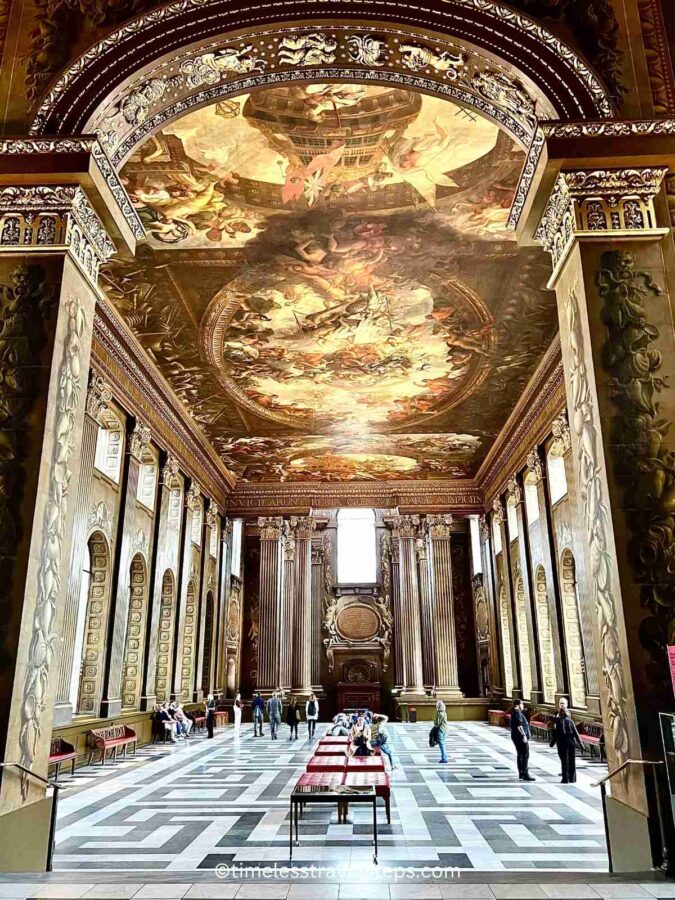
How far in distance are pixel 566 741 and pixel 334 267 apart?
8.54 metres

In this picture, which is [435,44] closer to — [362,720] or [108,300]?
[108,300]

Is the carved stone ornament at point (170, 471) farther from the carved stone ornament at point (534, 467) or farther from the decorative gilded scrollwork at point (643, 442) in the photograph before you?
the decorative gilded scrollwork at point (643, 442)

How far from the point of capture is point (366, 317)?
1407 centimetres

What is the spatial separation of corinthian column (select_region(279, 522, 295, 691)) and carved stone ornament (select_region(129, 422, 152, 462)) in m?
10.1

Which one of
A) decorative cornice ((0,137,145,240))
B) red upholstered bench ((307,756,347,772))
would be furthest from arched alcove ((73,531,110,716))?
decorative cornice ((0,137,145,240))

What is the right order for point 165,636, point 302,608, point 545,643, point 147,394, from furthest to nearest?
point 302,608 → point 165,636 → point 545,643 → point 147,394

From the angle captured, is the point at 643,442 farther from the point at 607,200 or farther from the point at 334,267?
the point at 334,267

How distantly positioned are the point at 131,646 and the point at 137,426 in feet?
16.6

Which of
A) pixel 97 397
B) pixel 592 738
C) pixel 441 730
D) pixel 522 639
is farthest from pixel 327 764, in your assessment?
pixel 522 639

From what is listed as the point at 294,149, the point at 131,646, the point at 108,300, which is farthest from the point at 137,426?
the point at 294,149

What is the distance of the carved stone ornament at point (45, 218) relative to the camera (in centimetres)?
659

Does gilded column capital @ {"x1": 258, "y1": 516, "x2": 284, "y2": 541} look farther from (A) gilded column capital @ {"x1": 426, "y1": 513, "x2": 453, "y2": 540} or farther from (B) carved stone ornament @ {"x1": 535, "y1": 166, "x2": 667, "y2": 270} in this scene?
(B) carved stone ornament @ {"x1": 535, "y1": 166, "x2": 667, "y2": 270}

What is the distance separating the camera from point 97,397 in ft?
44.4

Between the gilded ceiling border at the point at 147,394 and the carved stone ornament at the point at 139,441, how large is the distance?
11.2 inches
